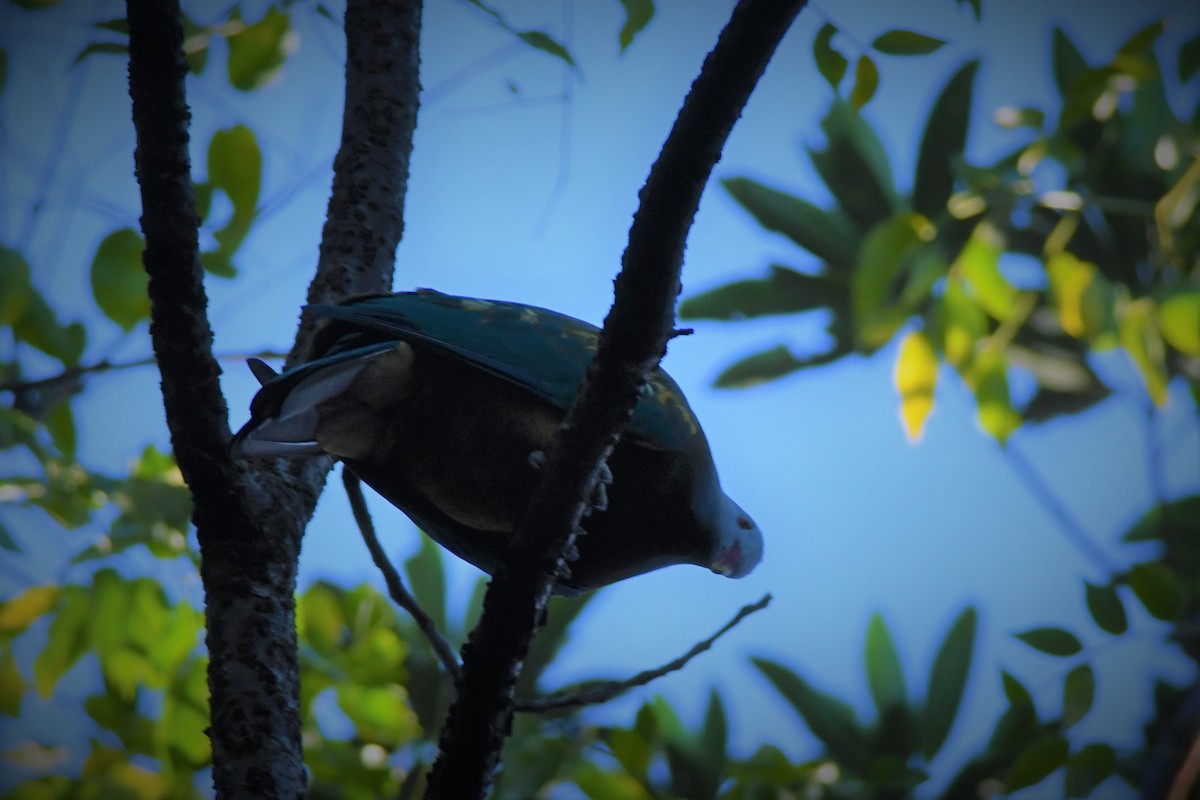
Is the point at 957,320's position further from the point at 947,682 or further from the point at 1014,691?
the point at 947,682

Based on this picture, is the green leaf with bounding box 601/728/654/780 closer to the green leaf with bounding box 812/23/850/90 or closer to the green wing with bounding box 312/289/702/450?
the green wing with bounding box 312/289/702/450

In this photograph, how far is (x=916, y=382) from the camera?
279 cm

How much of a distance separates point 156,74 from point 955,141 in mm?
3285

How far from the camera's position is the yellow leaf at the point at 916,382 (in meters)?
2.77

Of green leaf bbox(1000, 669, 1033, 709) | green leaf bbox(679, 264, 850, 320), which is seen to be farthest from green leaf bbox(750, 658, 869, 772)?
green leaf bbox(679, 264, 850, 320)

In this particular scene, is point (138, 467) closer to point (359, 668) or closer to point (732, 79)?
point (359, 668)

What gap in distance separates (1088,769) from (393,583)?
Answer: 148cm

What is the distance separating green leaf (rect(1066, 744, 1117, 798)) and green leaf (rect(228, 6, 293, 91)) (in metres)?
2.35

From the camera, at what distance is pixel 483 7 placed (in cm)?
200

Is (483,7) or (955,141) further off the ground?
(955,141)

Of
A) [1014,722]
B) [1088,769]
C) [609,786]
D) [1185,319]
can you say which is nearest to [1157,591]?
[1088,769]

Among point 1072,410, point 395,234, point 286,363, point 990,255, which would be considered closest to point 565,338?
point 395,234

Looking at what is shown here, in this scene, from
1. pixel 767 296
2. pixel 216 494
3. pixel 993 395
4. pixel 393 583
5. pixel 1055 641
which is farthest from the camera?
pixel 767 296

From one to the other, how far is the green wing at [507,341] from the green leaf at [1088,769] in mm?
1042
